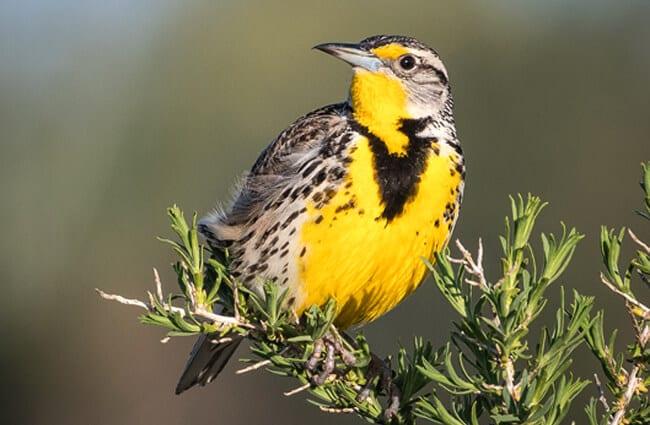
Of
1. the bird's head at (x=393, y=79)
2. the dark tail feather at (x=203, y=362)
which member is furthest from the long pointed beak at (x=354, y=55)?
the dark tail feather at (x=203, y=362)

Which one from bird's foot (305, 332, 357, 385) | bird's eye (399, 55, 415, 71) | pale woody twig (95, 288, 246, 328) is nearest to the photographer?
pale woody twig (95, 288, 246, 328)

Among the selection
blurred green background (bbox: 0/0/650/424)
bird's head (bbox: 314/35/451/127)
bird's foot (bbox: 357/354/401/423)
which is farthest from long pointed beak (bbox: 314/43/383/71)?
blurred green background (bbox: 0/0/650/424)

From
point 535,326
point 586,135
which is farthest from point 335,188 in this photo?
point 586,135

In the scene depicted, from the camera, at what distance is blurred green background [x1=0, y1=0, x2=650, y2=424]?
4.05 metres

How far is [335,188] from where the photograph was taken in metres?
2.16

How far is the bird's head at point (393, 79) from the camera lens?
7.62 feet

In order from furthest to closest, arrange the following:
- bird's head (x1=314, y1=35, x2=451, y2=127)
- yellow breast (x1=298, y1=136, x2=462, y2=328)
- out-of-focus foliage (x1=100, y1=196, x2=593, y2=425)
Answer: bird's head (x1=314, y1=35, x2=451, y2=127)
yellow breast (x1=298, y1=136, x2=462, y2=328)
out-of-focus foliage (x1=100, y1=196, x2=593, y2=425)

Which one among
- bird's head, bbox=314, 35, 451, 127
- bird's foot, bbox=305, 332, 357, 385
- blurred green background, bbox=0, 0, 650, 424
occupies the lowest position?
blurred green background, bbox=0, 0, 650, 424

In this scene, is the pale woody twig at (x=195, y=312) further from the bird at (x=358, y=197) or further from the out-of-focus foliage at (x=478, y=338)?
the bird at (x=358, y=197)

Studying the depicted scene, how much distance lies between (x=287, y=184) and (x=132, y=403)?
5.70 ft

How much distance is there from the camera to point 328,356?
6.06 feet

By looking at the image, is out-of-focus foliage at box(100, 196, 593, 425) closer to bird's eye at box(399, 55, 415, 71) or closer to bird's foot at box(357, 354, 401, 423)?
bird's foot at box(357, 354, 401, 423)

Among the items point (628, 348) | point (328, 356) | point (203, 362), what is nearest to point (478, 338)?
point (628, 348)

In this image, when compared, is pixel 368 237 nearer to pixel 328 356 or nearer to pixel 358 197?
pixel 358 197
